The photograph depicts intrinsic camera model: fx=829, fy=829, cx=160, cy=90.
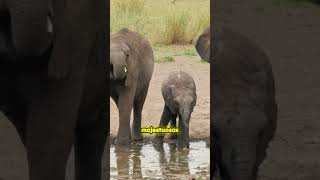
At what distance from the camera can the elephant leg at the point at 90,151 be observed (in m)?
2.04

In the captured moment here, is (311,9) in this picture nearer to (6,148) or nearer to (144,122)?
(144,122)

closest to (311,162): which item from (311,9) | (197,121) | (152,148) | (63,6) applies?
(152,148)

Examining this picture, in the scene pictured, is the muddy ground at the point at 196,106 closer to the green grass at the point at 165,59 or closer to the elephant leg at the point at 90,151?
the green grass at the point at 165,59

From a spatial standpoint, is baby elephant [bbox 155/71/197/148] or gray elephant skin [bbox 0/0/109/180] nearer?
gray elephant skin [bbox 0/0/109/180]

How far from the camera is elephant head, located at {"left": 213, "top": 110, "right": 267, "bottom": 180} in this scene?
2020 mm

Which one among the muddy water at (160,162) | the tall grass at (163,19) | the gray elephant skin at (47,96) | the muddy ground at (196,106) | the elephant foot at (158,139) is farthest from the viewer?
the tall grass at (163,19)

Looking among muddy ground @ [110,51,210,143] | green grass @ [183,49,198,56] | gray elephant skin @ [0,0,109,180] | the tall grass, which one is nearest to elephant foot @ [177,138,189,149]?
muddy ground @ [110,51,210,143]

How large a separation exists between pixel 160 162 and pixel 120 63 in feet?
2.37

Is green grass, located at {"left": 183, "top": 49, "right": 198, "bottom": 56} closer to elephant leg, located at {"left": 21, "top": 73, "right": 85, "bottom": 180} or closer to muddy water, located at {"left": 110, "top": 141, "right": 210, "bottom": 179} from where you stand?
muddy water, located at {"left": 110, "top": 141, "right": 210, "bottom": 179}

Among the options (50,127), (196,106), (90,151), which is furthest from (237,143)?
(196,106)

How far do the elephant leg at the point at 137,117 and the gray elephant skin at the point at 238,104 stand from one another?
2058 mm

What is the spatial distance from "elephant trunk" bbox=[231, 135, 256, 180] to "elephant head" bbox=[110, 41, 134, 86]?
2083 mm
